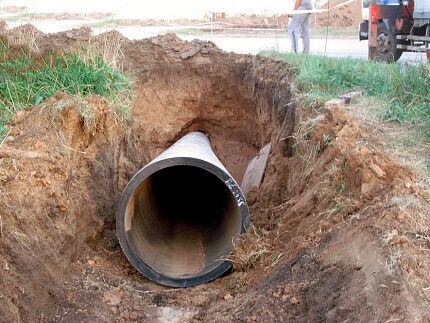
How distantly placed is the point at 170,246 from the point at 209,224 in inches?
38.3

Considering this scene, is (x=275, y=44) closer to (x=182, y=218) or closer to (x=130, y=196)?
(x=182, y=218)

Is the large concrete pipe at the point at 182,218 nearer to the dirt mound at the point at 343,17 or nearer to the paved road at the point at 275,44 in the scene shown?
the paved road at the point at 275,44

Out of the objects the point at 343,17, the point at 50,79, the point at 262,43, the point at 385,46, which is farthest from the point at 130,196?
the point at 343,17

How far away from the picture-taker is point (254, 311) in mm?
5168

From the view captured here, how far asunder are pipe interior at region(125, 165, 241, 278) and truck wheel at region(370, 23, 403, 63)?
5.22m

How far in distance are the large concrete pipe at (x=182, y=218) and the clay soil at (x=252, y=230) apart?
0.21m

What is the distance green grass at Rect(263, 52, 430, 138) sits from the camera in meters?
6.70

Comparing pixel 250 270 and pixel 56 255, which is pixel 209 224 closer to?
pixel 250 270

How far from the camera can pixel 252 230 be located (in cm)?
645

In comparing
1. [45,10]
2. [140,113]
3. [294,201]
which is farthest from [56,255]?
[45,10]

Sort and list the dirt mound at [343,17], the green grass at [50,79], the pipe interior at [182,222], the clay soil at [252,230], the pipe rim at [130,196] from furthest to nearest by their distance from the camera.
→ the dirt mound at [343,17], the green grass at [50,79], the pipe interior at [182,222], the pipe rim at [130,196], the clay soil at [252,230]

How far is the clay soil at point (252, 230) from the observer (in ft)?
14.5

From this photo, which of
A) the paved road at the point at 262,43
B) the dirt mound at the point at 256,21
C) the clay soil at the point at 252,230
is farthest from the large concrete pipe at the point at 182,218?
the dirt mound at the point at 256,21

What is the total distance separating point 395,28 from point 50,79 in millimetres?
7762
